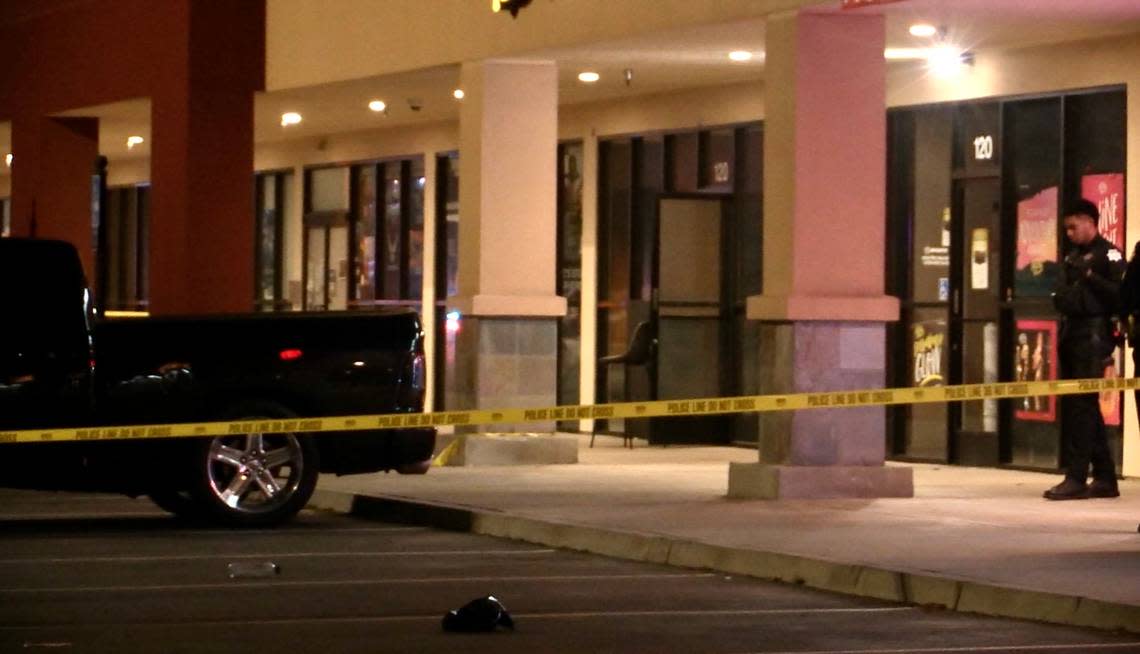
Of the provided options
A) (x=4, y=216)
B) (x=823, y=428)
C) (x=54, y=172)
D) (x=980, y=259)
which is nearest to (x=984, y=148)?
(x=980, y=259)

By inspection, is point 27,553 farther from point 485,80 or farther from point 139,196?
point 139,196

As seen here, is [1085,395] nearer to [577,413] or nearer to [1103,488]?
[1103,488]

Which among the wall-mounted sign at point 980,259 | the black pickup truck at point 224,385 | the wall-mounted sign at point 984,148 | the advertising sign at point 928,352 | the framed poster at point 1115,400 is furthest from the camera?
the advertising sign at point 928,352

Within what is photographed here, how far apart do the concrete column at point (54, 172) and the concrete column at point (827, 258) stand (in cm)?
1564

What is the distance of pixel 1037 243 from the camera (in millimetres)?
20422

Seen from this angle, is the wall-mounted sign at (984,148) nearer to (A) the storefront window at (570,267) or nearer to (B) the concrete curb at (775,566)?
(B) the concrete curb at (775,566)

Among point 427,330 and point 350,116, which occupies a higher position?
point 350,116

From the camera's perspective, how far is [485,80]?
72.1ft

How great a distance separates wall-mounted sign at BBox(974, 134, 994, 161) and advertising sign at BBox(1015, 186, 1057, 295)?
593 millimetres

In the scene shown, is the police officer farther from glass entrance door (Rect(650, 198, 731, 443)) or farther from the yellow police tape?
glass entrance door (Rect(650, 198, 731, 443))

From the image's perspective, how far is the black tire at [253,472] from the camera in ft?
53.5

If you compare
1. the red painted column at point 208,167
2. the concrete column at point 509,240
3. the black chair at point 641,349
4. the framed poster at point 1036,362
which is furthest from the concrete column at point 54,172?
the framed poster at point 1036,362

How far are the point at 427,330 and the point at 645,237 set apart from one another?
→ 493cm

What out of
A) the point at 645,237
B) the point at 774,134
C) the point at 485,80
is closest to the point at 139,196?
the point at 645,237
